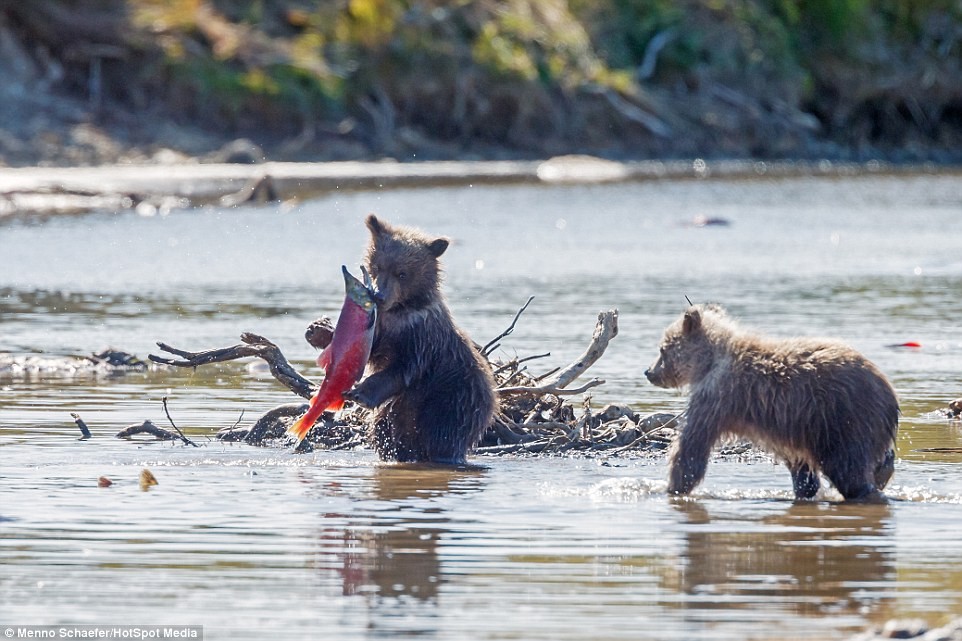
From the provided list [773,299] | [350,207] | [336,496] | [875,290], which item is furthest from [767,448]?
[350,207]

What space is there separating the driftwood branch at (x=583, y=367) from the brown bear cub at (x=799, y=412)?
63.9 inches

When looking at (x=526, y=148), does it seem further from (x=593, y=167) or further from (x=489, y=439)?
(x=489, y=439)

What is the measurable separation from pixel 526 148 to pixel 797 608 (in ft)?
149

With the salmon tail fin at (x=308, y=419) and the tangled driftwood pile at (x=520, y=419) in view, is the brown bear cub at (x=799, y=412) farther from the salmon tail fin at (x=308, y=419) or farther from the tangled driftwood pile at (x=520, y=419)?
the salmon tail fin at (x=308, y=419)

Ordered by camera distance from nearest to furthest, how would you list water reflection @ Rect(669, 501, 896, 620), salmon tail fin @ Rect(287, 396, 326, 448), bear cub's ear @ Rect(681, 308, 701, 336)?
water reflection @ Rect(669, 501, 896, 620) → bear cub's ear @ Rect(681, 308, 701, 336) → salmon tail fin @ Rect(287, 396, 326, 448)

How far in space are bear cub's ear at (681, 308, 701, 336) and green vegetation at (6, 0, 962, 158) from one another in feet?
122

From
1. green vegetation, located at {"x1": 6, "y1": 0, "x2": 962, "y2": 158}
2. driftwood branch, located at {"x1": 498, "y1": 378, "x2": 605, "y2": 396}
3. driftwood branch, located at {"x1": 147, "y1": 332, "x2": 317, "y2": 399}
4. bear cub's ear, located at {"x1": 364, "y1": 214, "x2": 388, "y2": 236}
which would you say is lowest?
driftwood branch, located at {"x1": 498, "y1": 378, "x2": 605, "y2": 396}

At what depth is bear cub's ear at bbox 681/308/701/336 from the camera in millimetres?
9859

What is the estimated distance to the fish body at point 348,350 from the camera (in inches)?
404

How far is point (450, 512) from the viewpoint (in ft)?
29.9

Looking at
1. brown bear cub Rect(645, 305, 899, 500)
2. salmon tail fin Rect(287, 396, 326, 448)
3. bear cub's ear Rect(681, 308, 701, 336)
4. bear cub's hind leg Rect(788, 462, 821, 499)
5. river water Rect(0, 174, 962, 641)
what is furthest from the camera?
salmon tail fin Rect(287, 396, 326, 448)

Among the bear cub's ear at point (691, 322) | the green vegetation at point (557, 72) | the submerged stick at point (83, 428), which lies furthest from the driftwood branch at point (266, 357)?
the green vegetation at point (557, 72)

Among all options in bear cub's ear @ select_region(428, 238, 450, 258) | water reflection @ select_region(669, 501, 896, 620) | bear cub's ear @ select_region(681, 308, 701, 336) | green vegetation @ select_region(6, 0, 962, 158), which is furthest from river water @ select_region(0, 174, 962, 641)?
green vegetation @ select_region(6, 0, 962, 158)

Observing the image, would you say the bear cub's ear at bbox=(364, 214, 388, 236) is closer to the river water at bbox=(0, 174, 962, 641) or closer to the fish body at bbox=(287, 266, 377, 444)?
the fish body at bbox=(287, 266, 377, 444)
